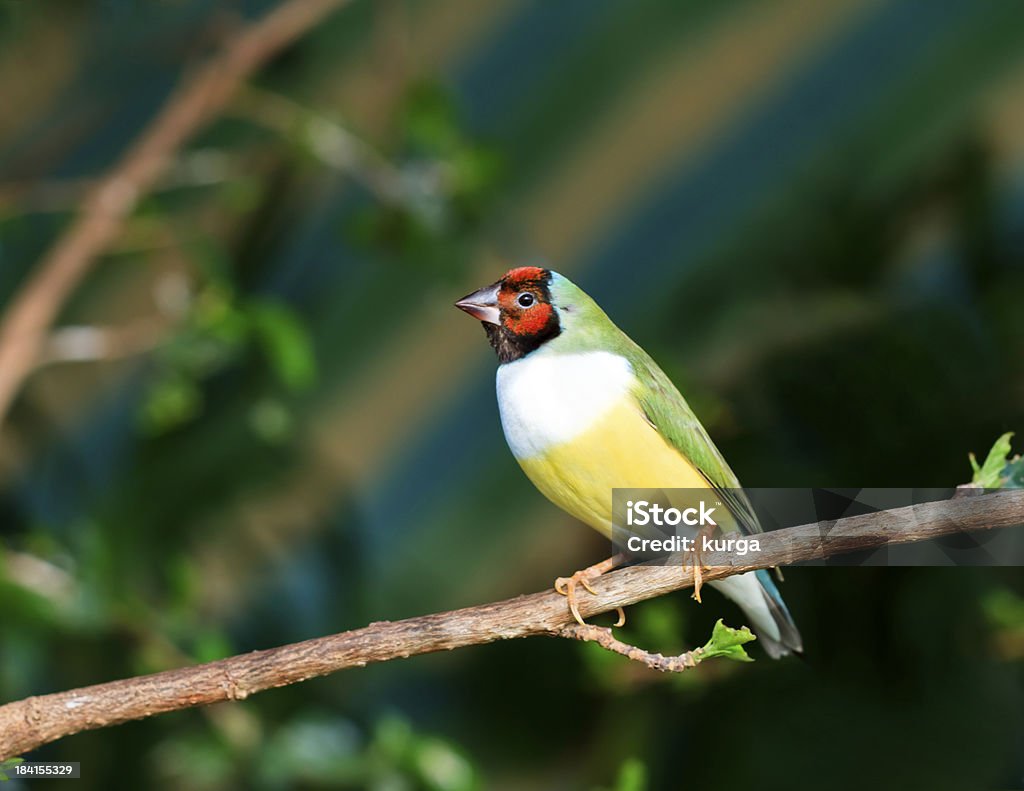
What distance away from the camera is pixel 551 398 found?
546 mm

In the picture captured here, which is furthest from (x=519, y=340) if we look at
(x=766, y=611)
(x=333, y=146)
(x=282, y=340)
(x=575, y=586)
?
(x=333, y=146)

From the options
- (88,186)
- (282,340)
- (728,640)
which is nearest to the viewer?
(728,640)

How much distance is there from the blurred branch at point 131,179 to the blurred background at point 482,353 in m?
0.07

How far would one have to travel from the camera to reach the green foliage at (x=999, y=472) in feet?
1.67

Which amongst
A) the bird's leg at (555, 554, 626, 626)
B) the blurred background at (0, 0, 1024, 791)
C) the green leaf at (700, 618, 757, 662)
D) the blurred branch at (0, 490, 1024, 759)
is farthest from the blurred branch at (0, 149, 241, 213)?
the green leaf at (700, 618, 757, 662)

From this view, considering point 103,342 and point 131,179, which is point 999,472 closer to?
point 131,179

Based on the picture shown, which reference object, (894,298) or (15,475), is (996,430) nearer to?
(894,298)

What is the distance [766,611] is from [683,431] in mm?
145

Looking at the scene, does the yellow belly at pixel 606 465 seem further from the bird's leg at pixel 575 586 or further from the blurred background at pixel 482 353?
the blurred background at pixel 482 353

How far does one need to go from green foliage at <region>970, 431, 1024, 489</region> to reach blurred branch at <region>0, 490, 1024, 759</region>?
38 mm

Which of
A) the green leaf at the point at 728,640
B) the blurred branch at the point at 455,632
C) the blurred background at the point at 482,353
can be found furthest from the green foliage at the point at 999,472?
the blurred background at the point at 482,353

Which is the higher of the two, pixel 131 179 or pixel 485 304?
pixel 131 179

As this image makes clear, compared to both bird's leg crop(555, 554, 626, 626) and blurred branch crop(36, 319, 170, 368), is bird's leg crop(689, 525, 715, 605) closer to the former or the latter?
bird's leg crop(555, 554, 626, 626)

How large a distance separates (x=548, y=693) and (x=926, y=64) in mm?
1063
